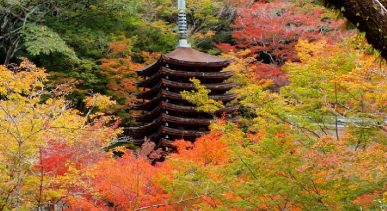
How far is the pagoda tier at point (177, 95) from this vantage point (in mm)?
21891

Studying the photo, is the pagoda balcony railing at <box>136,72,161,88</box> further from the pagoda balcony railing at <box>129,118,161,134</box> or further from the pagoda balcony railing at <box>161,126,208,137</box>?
the pagoda balcony railing at <box>161,126,208,137</box>

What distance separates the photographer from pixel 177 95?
22156 mm

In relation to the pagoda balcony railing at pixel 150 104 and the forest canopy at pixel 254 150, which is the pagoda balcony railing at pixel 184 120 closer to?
the pagoda balcony railing at pixel 150 104

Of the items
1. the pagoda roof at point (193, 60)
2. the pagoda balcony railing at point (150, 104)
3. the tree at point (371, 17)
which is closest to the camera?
the tree at point (371, 17)

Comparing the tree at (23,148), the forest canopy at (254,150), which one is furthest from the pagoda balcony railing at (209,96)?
the tree at (23,148)

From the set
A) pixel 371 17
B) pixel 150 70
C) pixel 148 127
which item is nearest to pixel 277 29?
pixel 150 70

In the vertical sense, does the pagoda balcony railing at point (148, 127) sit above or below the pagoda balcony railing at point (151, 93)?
below

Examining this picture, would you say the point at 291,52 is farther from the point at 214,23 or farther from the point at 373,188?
the point at 373,188

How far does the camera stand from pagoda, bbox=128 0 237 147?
862 inches

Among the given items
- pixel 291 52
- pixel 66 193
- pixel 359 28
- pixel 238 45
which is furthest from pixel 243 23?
pixel 359 28

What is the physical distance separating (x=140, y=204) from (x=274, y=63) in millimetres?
15304

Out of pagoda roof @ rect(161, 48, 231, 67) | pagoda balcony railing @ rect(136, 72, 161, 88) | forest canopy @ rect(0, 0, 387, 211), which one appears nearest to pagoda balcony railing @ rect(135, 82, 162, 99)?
pagoda balcony railing @ rect(136, 72, 161, 88)

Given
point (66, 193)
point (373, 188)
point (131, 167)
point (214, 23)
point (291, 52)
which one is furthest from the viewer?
point (214, 23)

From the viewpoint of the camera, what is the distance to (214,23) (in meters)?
28.5
